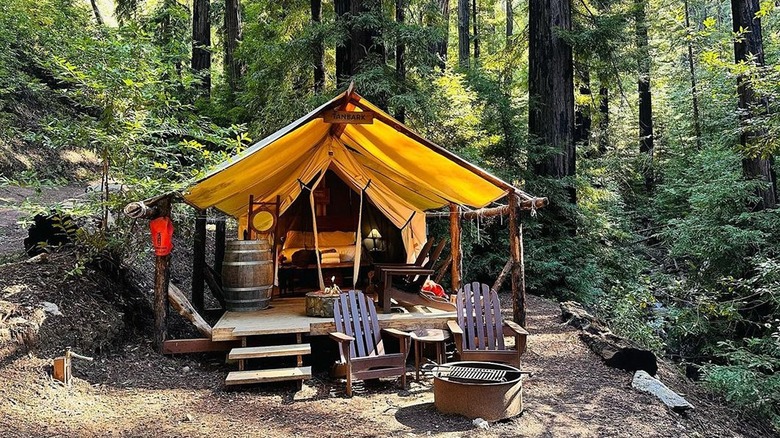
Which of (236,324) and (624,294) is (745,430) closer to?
(624,294)

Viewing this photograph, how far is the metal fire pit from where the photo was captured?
144 inches

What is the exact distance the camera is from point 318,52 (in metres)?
8.13

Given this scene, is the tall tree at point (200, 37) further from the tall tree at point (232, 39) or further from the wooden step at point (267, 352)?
the wooden step at point (267, 352)

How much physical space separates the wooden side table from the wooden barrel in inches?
70.1

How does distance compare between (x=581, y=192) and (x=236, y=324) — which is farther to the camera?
(x=581, y=192)

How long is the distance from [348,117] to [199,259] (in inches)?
118

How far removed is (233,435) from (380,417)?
999 mm

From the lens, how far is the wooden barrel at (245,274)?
554 cm

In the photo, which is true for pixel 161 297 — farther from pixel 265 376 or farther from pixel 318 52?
pixel 318 52

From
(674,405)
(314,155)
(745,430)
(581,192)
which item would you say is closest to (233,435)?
(674,405)

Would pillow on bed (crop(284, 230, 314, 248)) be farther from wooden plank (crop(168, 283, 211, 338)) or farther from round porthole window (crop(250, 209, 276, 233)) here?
wooden plank (crop(168, 283, 211, 338))

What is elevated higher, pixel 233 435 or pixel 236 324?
pixel 236 324

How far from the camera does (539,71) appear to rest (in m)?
9.57

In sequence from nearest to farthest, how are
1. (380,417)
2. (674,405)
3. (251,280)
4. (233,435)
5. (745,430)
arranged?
(233,435) → (380,417) → (674,405) → (745,430) → (251,280)
